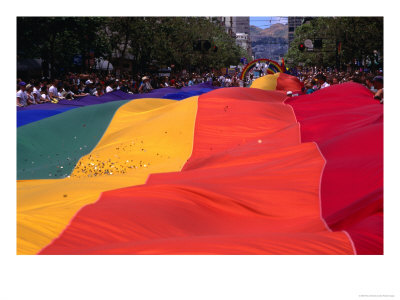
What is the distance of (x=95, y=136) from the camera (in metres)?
9.55

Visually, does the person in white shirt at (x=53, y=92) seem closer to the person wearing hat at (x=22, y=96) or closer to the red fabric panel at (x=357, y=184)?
the person wearing hat at (x=22, y=96)

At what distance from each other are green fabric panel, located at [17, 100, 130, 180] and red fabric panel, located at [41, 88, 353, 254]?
2225 millimetres

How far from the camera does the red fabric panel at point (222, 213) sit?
3969 millimetres

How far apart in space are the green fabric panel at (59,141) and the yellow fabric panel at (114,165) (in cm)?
21

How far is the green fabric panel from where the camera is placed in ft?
26.6

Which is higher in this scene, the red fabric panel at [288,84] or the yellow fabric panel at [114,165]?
the red fabric panel at [288,84]

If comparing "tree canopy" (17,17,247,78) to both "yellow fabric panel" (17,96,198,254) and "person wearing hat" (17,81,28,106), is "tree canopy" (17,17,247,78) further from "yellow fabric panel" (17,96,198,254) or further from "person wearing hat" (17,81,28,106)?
"yellow fabric panel" (17,96,198,254)

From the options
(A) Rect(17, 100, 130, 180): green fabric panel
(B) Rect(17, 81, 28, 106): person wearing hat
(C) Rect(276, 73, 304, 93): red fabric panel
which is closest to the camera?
(A) Rect(17, 100, 130, 180): green fabric panel

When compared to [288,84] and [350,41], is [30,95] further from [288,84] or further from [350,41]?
[350,41]

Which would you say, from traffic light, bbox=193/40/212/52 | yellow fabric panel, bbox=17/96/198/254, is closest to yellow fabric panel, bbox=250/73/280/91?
yellow fabric panel, bbox=17/96/198/254

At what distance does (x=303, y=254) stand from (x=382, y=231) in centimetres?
77

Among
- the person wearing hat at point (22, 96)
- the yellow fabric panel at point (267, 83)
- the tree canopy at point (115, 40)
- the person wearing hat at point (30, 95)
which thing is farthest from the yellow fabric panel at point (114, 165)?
the yellow fabric panel at point (267, 83)

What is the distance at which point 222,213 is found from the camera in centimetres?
506

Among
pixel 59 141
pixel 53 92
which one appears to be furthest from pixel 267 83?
pixel 59 141
